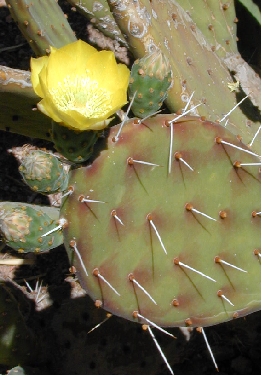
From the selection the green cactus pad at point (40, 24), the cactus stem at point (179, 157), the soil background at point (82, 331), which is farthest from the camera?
the soil background at point (82, 331)

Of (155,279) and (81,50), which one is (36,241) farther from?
(81,50)

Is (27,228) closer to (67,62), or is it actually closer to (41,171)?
(41,171)

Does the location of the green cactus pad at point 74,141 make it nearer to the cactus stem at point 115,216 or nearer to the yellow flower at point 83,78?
the yellow flower at point 83,78

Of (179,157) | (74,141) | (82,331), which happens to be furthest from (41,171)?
(82,331)

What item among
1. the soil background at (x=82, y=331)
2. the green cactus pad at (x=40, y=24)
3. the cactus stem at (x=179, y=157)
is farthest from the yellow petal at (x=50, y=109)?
the soil background at (x=82, y=331)

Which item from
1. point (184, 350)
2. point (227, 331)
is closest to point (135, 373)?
point (184, 350)

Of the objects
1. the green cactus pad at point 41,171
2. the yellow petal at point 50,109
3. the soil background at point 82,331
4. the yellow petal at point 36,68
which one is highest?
the yellow petal at point 36,68

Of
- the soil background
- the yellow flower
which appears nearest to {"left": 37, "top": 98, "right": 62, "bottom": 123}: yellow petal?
the yellow flower

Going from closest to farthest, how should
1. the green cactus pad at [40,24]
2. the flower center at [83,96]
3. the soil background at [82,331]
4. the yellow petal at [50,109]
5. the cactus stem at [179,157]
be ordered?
the yellow petal at [50,109] → the flower center at [83,96] → the cactus stem at [179,157] → the green cactus pad at [40,24] → the soil background at [82,331]
